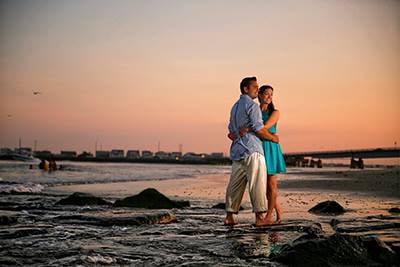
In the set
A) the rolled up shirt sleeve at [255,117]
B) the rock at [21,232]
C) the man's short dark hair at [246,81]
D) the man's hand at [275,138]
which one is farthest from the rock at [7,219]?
the man's hand at [275,138]

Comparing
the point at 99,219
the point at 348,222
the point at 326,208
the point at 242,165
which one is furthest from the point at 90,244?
the point at 326,208

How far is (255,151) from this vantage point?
6.53 meters

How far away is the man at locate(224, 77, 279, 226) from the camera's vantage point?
6.49 meters

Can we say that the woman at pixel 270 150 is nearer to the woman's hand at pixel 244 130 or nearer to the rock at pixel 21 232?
the woman's hand at pixel 244 130

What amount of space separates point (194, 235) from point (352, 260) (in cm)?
234

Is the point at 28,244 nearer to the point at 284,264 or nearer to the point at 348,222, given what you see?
the point at 284,264

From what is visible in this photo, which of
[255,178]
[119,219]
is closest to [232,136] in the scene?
[255,178]

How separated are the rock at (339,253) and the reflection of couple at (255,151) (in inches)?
96.2

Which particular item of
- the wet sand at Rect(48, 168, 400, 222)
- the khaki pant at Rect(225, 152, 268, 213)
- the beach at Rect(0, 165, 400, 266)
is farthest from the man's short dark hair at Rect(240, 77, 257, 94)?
the wet sand at Rect(48, 168, 400, 222)

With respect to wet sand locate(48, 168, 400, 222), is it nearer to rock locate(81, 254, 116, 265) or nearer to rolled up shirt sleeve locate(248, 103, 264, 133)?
rolled up shirt sleeve locate(248, 103, 264, 133)

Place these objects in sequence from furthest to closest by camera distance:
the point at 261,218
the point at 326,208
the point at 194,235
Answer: the point at 326,208 < the point at 261,218 < the point at 194,235

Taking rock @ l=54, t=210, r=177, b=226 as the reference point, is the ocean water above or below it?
below

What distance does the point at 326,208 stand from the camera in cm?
893

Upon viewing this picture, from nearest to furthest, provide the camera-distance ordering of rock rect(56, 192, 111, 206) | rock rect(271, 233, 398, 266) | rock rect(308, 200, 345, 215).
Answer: rock rect(271, 233, 398, 266)
rock rect(308, 200, 345, 215)
rock rect(56, 192, 111, 206)
